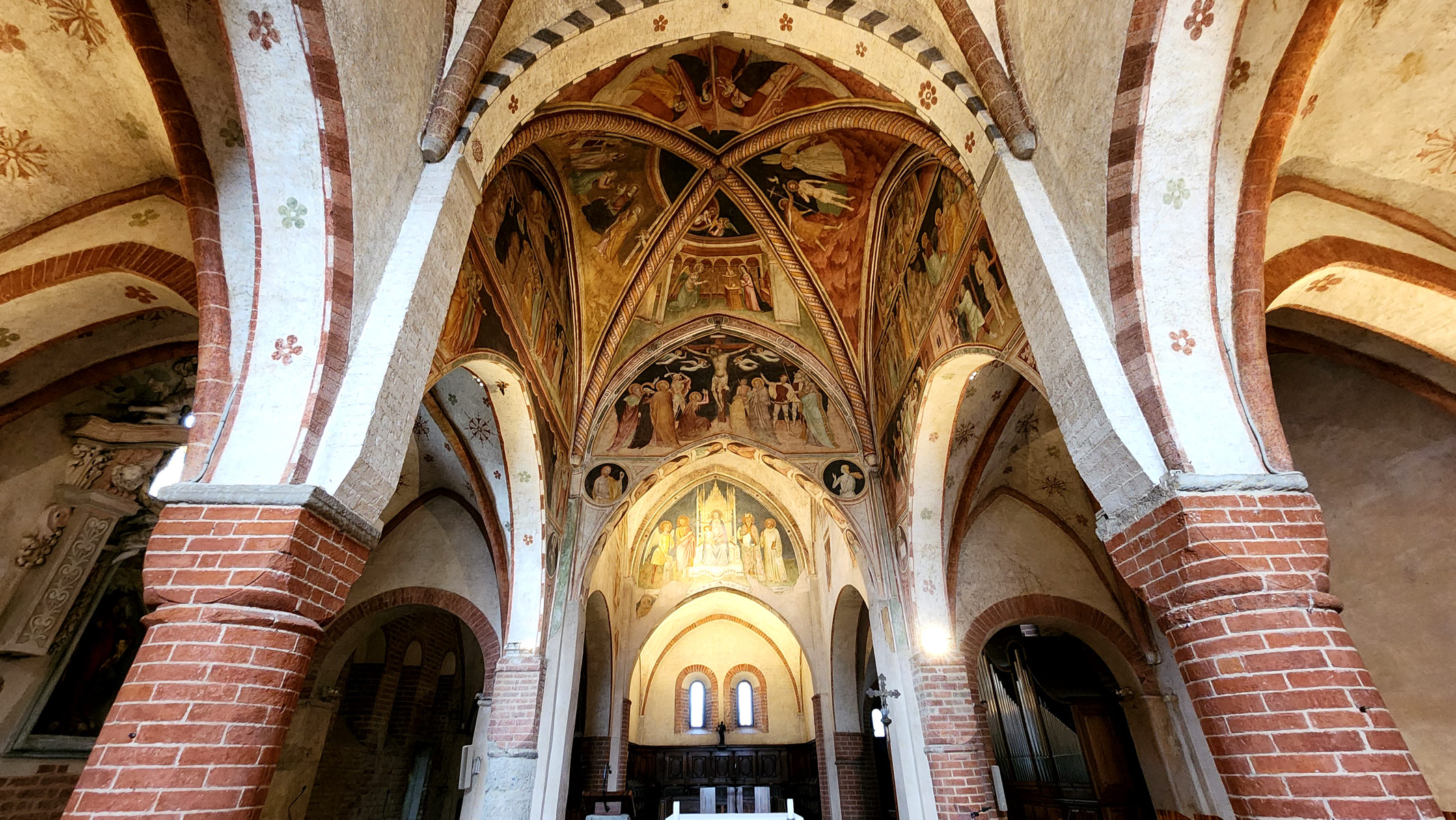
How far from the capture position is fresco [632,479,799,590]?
14.2 meters

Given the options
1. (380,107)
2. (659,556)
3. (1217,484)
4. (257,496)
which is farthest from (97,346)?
(659,556)

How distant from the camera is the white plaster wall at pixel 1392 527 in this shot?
5969 mm

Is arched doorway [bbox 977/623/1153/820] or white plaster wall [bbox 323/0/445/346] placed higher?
white plaster wall [bbox 323/0/445/346]

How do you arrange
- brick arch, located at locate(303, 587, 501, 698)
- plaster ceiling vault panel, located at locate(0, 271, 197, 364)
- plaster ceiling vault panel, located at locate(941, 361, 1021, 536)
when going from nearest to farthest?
plaster ceiling vault panel, located at locate(0, 271, 197, 364) → plaster ceiling vault panel, located at locate(941, 361, 1021, 536) → brick arch, located at locate(303, 587, 501, 698)

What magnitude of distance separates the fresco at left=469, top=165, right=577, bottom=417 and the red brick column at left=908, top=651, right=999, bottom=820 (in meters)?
5.68

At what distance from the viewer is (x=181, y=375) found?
639 cm

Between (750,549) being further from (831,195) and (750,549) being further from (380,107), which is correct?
(380,107)

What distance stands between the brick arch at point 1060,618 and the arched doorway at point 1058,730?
70 centimetres

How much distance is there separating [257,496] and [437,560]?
24.7 feet

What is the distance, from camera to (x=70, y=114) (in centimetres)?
370

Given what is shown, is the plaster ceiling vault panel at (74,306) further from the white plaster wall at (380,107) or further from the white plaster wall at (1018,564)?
the white plaster wall at (1018,564)

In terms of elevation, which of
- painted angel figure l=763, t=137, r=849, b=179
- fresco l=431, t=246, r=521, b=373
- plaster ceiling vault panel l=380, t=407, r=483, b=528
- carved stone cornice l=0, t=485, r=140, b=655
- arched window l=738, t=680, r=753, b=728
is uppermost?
painted angel figure l=763, t=137, r=849, b=179

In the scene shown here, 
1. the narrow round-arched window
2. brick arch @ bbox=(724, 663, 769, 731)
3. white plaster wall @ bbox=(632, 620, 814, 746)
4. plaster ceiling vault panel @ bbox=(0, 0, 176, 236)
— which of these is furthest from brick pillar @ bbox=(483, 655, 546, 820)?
brick arch @ bbox=(724, 663, 769, 731)

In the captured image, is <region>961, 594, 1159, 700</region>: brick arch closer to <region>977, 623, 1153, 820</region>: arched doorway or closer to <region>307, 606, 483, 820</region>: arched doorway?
<region>977, 623, 1153, 820</region>: arched doorway
